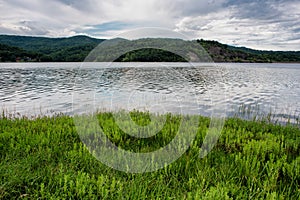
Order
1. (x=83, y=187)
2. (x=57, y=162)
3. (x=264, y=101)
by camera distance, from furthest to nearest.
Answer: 1. (x=264, y=101)
2. (x=57, y=162)
3. (x=83, y=187)

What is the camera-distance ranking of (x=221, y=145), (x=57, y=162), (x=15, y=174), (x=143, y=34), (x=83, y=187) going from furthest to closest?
(x=221, y=145)
(x=143, y=34)
(x=57, y=162)
(x=15, y=174)
(x=83, y=187)

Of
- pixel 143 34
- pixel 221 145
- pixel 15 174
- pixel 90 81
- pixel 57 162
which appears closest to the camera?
pixel 15 174

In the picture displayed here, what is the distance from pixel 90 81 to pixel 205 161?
108 ft

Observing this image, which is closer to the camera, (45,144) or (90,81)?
(45,144)

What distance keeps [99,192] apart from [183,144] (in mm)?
2659

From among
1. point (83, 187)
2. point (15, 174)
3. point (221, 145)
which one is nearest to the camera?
point (83, 187)

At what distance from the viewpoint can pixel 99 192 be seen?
148 inches

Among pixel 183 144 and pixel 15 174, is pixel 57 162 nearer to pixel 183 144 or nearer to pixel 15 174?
pixel 15 174

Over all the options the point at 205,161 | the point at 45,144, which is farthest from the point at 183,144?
the point at 45,144

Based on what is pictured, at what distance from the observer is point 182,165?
193 inches

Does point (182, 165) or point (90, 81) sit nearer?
point (182, 165)

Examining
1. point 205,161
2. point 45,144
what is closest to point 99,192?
point 205,161

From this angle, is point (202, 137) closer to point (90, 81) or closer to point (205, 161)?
point (205, 161)

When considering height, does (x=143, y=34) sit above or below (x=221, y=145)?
above
